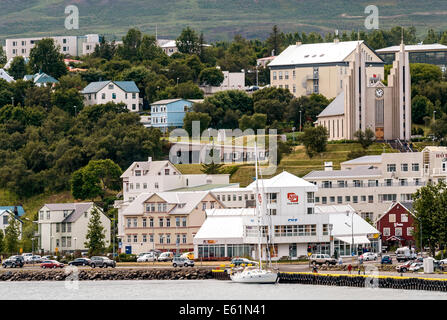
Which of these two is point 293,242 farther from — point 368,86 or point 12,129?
point 12,129

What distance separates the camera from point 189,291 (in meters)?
94.9

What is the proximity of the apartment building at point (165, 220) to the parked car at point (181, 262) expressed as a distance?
1650 cm

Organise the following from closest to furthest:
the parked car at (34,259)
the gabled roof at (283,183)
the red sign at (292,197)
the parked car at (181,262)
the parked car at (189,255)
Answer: the parked car at (181,262)
the red sign at (292,197)
the gabled roof at (283,183)
the parked car at (189,255)
the parked car at (34,259)

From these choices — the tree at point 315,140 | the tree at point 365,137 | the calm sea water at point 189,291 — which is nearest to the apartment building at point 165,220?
the calm sea water at point 189,291

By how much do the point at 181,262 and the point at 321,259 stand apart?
12999 millimetres

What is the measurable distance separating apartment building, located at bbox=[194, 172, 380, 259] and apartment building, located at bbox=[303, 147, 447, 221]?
59.0 ft

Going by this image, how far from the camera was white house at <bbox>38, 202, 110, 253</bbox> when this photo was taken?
460 feet

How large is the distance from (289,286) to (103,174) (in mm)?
73694

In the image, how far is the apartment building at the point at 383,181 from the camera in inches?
5586

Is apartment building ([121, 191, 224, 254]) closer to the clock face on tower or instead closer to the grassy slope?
the grassy slope

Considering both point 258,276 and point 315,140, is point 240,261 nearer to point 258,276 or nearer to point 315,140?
point 258,276

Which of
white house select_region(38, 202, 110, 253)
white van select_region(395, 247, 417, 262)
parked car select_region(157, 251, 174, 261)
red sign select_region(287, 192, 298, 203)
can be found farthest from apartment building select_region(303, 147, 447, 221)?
white house select_region(38, 202, 110, 253)

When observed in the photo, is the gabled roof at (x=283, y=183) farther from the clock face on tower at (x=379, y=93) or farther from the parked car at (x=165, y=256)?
the clock face on tower at (x=379, y=93)

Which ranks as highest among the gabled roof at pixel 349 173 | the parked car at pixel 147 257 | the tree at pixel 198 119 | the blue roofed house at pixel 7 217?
the tree at pixel 198 119
